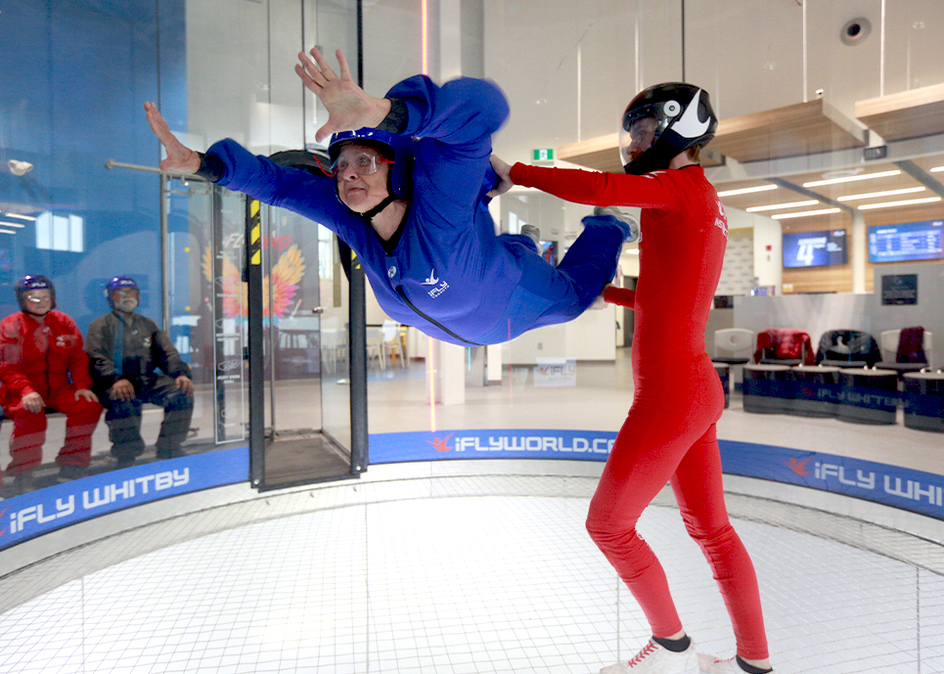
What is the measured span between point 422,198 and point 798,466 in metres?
3.47

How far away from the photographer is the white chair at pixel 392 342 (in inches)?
369

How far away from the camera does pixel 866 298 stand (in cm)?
420

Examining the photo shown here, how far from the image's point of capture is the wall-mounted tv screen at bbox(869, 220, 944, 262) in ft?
12.8

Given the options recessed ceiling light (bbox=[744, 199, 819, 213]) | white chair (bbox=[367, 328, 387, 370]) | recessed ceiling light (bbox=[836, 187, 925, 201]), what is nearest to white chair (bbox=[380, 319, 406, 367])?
white chair (bbox=[367, 328, 387, 370])

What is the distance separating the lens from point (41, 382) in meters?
3.22

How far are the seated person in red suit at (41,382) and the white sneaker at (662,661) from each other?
3.15 m

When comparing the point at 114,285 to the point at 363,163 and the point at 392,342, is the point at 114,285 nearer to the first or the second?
the point at 363,163

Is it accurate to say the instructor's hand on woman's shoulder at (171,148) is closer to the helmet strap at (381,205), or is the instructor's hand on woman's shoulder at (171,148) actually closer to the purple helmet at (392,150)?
the purple helmet at (392,150)

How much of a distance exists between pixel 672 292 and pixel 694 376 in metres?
0.23

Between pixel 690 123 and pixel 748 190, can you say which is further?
pixel 748 190

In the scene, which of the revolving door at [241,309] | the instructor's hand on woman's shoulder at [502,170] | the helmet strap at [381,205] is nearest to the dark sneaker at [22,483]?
the revolving door at [241,309]

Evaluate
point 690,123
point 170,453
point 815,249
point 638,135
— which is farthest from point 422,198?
point 815,249

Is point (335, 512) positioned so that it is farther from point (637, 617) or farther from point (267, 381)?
point (637, 617)

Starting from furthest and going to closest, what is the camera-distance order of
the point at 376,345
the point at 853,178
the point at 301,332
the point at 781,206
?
the point at 376,345 → the point at 781,206 → the point at 301,332 → the point at 853,178
